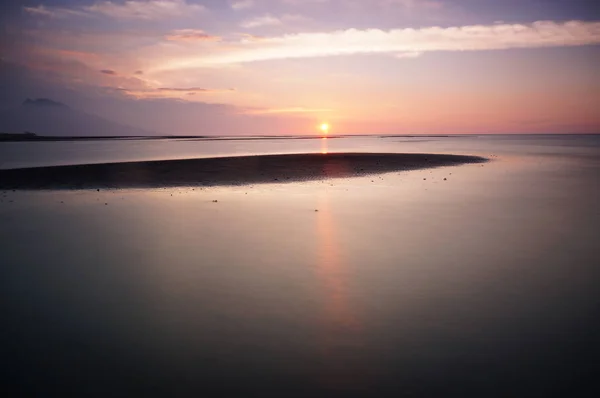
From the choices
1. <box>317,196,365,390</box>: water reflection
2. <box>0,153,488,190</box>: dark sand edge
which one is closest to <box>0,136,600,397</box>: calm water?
<box>317,196,365,390</box>: water reflection

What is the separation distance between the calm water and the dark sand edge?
11817 millimetres

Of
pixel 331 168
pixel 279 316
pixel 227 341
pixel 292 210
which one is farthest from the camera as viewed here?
pixel 331 168

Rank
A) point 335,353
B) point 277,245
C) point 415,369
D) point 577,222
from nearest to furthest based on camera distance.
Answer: point 415,369, point 335,353, point 277,245, point 577,222

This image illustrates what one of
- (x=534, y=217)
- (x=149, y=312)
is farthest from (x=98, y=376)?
(x=534, y=217)

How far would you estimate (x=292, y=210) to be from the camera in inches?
824

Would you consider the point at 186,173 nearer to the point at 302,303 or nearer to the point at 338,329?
the point at 302,303

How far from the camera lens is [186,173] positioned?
1460 inches

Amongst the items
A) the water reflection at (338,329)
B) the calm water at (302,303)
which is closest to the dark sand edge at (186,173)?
the calm water at (302,303)

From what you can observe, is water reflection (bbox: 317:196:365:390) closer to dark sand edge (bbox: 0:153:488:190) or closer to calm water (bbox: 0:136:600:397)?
calm water (bbox: 0:136:600:397)

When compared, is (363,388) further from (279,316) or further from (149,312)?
(149,312)

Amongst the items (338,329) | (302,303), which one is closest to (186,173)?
(302,303)

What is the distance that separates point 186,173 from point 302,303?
29.4 metres

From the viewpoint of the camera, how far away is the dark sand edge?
3155cm

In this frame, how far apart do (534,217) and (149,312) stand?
53.1ft
